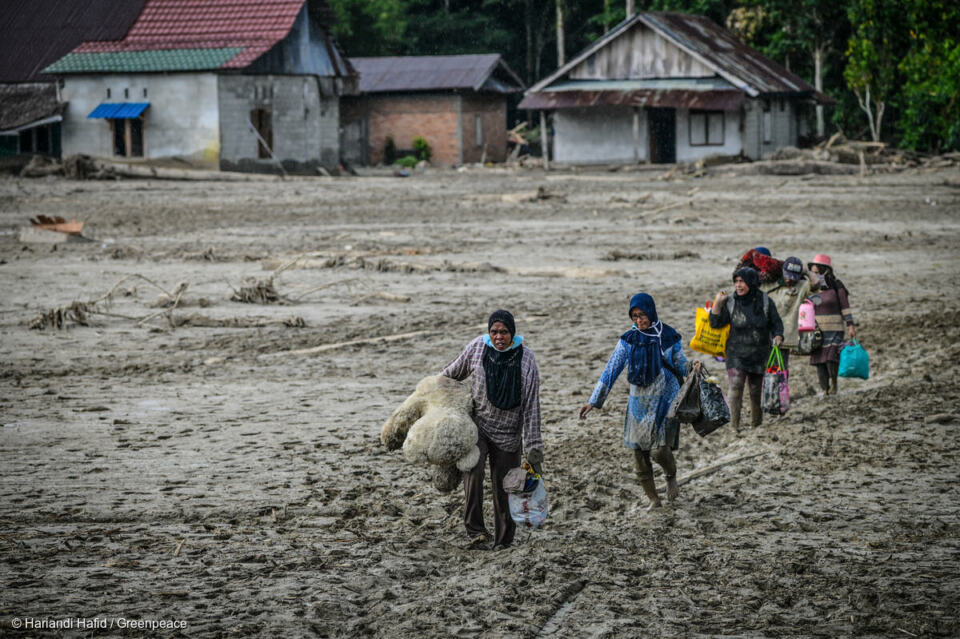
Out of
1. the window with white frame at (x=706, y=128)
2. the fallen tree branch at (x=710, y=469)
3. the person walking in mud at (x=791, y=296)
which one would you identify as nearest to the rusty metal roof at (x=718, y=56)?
the window with white frame at (x=706, y=128)

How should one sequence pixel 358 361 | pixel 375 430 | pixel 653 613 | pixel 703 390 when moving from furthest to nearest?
pixel 358 361 → pixel 375 430 → pixel 703 390 → pixel 653 613

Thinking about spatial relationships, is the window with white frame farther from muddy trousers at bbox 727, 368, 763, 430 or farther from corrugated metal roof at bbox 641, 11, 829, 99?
muddy trousers at bbox 727, 368, 763, 430

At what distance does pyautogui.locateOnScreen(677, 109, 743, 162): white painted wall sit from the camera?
1662 inches

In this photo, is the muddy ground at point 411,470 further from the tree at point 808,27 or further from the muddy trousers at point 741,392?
the tree at point 808,27

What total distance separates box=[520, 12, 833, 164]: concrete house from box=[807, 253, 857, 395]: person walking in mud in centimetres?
3164

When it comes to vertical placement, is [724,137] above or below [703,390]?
above

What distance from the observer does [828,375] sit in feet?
30.1

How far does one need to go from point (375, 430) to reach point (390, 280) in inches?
281

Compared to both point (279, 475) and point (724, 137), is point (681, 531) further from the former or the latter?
point (724, 137)

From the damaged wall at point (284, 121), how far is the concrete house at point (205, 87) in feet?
0.11

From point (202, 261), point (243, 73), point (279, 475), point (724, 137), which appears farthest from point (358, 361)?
point (724, 137)

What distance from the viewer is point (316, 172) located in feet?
131

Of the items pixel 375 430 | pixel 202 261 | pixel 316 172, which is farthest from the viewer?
pixel 316 172

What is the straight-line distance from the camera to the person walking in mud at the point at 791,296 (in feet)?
28.7
